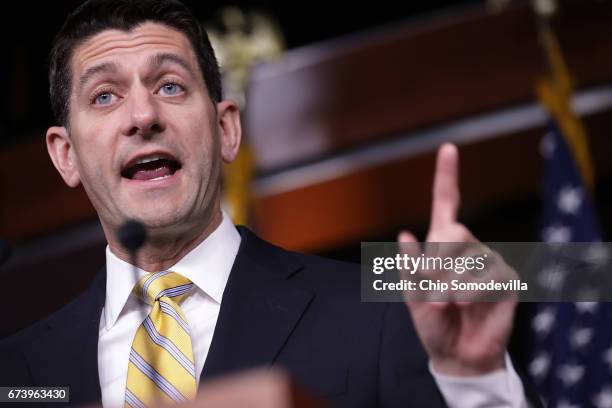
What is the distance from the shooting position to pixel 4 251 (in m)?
1.99

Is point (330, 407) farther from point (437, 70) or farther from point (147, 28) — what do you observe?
point (437, 70)

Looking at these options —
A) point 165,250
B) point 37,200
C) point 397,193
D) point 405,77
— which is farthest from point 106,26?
point 37,200

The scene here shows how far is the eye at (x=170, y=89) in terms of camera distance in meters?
2.10

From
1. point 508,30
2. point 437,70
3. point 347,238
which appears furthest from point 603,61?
point 347,238

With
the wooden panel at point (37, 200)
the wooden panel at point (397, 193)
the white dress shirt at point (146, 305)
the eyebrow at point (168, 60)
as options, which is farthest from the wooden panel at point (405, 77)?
the white dress shirt at point (146, 305)

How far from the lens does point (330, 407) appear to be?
5.87 feet

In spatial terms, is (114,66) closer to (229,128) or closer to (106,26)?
(106,26)

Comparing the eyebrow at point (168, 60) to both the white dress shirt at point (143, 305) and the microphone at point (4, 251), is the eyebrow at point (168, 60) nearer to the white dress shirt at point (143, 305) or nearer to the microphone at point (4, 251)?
the white dress shirt at point (143, 305)

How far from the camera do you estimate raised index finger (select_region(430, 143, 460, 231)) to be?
61.2 inches

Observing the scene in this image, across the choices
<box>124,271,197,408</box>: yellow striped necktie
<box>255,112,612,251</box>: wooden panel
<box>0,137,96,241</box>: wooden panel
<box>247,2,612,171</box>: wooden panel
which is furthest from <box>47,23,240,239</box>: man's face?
<box>0,137,96,241</box>: wooden panel

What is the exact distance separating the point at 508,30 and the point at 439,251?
135 inches

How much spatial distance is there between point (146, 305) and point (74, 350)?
0.49 feet

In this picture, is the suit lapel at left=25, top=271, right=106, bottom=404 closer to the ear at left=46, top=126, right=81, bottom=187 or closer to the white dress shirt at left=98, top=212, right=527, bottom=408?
the white dress shirt at left=98, top=212, right=527, bottom=408

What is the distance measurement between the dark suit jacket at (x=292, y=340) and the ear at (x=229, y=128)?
0.74 feet
